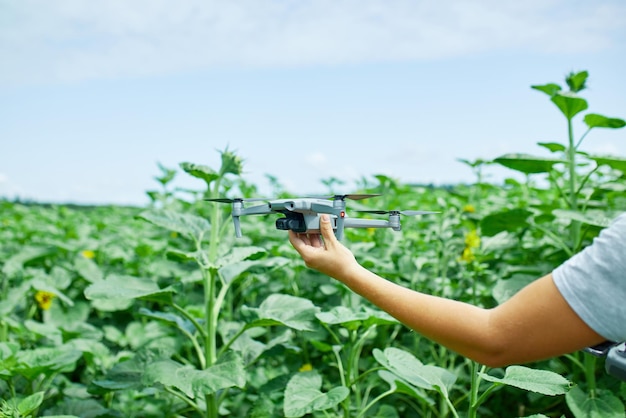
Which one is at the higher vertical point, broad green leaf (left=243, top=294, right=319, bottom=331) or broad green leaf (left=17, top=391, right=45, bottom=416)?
broad green leaf (left=243, top=294, right=319, bottom=331)

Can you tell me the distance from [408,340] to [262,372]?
0.64 meters

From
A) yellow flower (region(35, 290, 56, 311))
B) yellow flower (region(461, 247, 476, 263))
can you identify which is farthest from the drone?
yellow flower (region(35, 290, 56, 311))

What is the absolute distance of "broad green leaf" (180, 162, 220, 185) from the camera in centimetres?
194

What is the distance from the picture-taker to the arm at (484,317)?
102 centimetres

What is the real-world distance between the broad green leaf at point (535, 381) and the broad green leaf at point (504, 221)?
0.91 metres

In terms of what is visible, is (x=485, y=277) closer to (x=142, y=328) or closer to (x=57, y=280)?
(x=142, y=328)

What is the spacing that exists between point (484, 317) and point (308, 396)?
854 mm

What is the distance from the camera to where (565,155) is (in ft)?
8.19

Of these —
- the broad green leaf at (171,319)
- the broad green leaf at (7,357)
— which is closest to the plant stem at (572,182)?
the broad green leaf at (171,319)

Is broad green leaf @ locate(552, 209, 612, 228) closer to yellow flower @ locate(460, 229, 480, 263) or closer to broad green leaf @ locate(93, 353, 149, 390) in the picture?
yellow flower @ locate(460, 229, 480, 263)

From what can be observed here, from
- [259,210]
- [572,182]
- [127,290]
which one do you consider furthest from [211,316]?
[572,182]

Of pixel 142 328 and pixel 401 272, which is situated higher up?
pixel 401 272

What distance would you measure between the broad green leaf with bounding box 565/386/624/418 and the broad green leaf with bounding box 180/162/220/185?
128cm

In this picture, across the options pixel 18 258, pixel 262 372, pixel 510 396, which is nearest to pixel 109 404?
pixel 262 372
